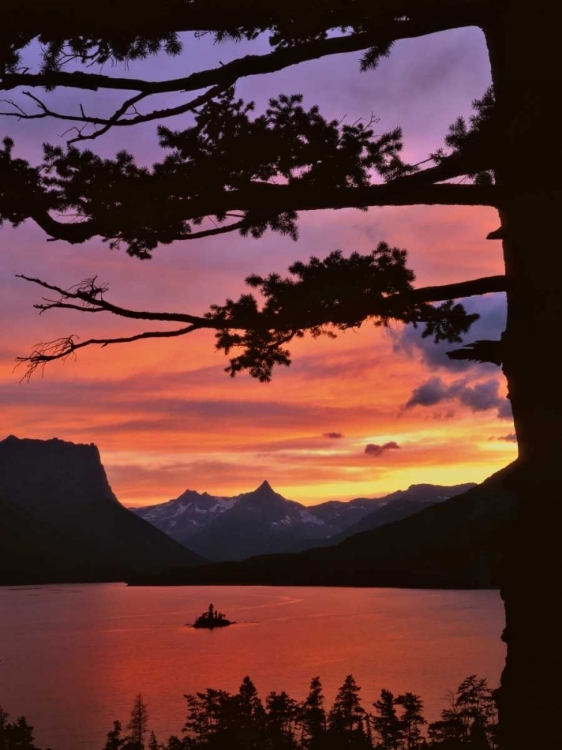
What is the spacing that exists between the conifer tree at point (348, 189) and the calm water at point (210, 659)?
63.5m

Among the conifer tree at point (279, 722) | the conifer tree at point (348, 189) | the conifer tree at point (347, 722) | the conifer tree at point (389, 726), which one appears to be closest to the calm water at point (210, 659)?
the conifer tree at point (347, 722)

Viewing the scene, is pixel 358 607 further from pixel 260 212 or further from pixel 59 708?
pixel 260 212

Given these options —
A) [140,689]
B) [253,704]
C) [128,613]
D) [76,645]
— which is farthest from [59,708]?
[128,613]

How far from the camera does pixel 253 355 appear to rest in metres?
8.14

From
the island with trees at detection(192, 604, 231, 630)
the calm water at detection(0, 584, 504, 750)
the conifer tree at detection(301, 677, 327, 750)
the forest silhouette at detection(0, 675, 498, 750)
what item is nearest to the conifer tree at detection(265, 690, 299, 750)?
the forest silhouette at detection(0, 675, 498, 750)

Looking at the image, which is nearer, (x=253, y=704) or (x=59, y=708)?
(x=253, y=704)

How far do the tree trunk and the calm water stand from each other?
64727 millimetres

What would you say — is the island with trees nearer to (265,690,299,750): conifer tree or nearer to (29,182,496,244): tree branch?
(265,690,299,750): conifer tree

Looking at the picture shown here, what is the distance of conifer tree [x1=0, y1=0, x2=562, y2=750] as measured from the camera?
513cm

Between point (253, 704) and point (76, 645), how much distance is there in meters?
84.3

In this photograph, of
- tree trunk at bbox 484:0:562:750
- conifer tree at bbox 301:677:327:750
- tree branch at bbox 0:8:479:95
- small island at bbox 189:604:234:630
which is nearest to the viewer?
tree trunk at bbox 484:0:562:750

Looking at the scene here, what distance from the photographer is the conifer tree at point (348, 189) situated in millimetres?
5129

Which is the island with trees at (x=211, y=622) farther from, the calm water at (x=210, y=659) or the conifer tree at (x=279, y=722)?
the conifer tree at (x=279, y=722)

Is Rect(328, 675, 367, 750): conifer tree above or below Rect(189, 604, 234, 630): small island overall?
above
